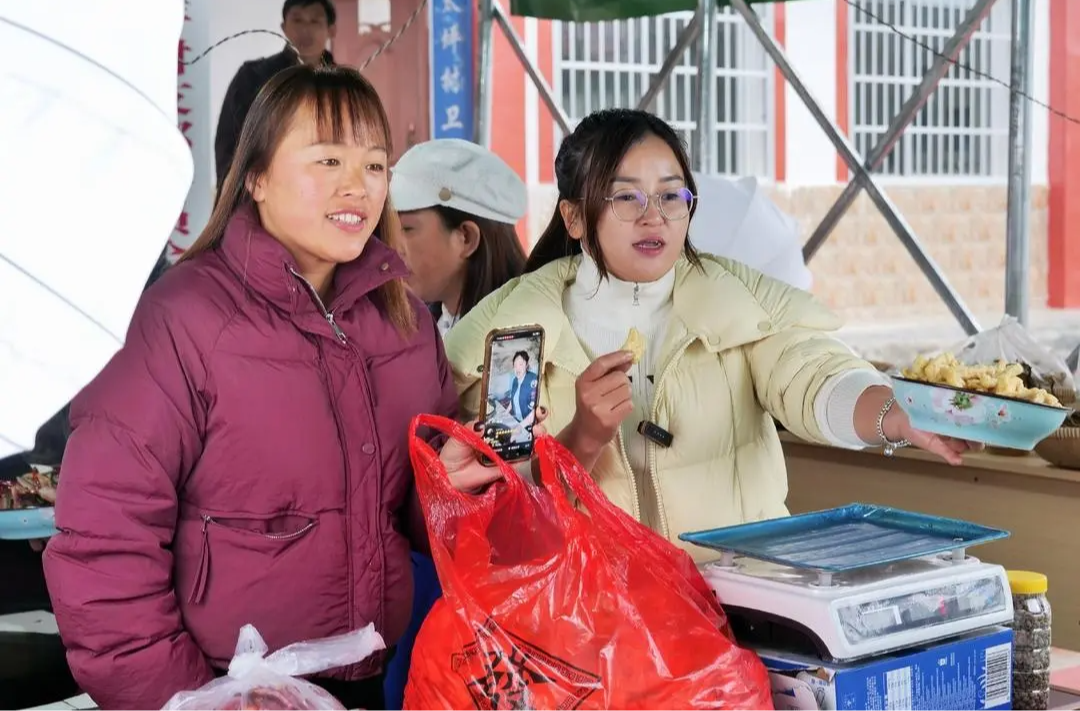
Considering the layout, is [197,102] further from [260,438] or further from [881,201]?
[260,438]

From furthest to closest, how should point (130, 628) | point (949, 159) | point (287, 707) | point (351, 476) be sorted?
point (949, 159)
point (351, 476)
point (130, 628)
point (287, 707)

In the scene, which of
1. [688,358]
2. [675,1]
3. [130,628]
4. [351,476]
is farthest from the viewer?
[675,1]

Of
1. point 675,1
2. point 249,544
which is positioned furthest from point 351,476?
point 675,1

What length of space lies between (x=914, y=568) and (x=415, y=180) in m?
1.65

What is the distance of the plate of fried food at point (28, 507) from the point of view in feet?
7.09

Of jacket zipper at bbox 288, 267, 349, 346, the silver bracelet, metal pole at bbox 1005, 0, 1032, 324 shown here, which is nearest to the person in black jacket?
metal pole at bbox 1005, 0, 1032, 324

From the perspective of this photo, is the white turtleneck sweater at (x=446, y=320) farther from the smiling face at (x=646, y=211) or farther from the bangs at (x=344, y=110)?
the bangs at (x=344, y=110)

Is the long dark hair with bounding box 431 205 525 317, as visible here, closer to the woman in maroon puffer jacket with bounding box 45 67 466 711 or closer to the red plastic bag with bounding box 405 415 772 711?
the woman in maroon puffer jacket with bounding box 45 67 466 711

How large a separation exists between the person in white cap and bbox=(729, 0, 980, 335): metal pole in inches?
55.4

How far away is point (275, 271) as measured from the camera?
1.48 meters

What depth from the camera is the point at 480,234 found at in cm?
272

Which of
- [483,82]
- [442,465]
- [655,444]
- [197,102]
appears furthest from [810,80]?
[442,465]

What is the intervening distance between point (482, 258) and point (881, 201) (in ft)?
Result: 5.03

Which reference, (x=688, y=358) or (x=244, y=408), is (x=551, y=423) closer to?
(x=688, y=358)
